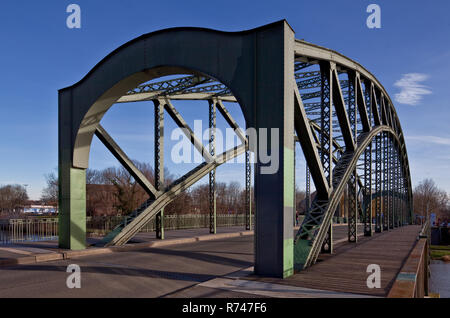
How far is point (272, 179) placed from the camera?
857 centimetres

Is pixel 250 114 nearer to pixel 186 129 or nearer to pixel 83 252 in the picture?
pixel 83 252

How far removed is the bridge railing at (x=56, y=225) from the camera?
16125 mm

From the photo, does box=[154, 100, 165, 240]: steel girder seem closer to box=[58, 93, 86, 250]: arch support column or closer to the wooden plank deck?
box=[58, 93, 86, 250]: arch support column

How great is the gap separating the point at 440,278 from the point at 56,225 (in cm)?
3247

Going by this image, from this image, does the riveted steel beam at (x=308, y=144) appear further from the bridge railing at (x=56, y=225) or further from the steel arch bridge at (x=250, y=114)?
the bridge railing at (x=56, y=225)

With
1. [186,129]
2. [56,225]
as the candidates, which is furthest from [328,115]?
[56,225]

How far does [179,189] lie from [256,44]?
10446 mm

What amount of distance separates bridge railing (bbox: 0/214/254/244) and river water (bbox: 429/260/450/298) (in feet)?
58.3

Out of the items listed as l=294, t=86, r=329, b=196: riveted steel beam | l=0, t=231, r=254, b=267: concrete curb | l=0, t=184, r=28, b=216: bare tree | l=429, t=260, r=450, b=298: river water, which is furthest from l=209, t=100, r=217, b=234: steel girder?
l=0, t=184, r=28, b=216: bare tree

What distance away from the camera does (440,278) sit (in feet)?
105

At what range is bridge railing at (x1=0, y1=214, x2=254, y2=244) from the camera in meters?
16.1

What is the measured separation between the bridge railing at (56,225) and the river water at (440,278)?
58.3 ft

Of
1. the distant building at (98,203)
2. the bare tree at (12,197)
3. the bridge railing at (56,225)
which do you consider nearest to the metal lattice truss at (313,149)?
the bridge railing at (56,225)
